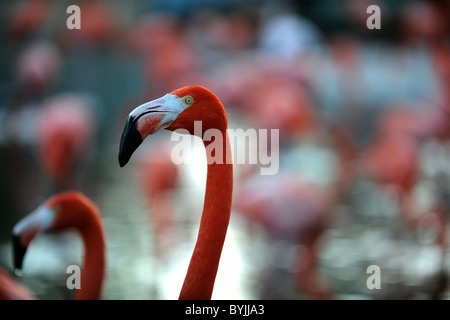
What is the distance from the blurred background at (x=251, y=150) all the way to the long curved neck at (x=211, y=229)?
75.4 inches

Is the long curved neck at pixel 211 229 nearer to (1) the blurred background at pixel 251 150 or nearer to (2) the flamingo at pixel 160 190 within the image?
(1) the blurred background at pixel 251 150

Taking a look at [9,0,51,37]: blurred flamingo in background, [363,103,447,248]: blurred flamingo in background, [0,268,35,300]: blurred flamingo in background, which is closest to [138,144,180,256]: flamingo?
[363,103,447,248]: blurred flamingo in background

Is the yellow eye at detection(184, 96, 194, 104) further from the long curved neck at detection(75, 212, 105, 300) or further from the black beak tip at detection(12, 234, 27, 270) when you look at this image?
the black beak tip at detection(12, 234, 27, 270)

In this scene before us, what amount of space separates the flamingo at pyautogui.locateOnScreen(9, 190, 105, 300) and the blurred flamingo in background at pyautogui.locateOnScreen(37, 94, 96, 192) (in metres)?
2.76

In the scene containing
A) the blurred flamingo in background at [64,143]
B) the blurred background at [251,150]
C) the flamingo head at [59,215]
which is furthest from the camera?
the blurred flamingo in background at [64,143]

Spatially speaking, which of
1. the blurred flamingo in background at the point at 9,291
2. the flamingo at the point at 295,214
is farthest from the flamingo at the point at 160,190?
the blurred flamingo in background at the point at 9,291

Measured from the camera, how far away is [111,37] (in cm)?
777

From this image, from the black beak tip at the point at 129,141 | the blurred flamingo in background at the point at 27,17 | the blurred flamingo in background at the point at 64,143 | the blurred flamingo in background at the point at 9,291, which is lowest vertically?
the blurred flamingo in background at the point at 9,291

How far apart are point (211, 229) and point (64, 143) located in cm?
330

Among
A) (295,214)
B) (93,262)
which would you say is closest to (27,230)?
(93,262)

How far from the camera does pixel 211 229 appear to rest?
4.79ft

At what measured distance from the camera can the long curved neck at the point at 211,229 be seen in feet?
4.77
